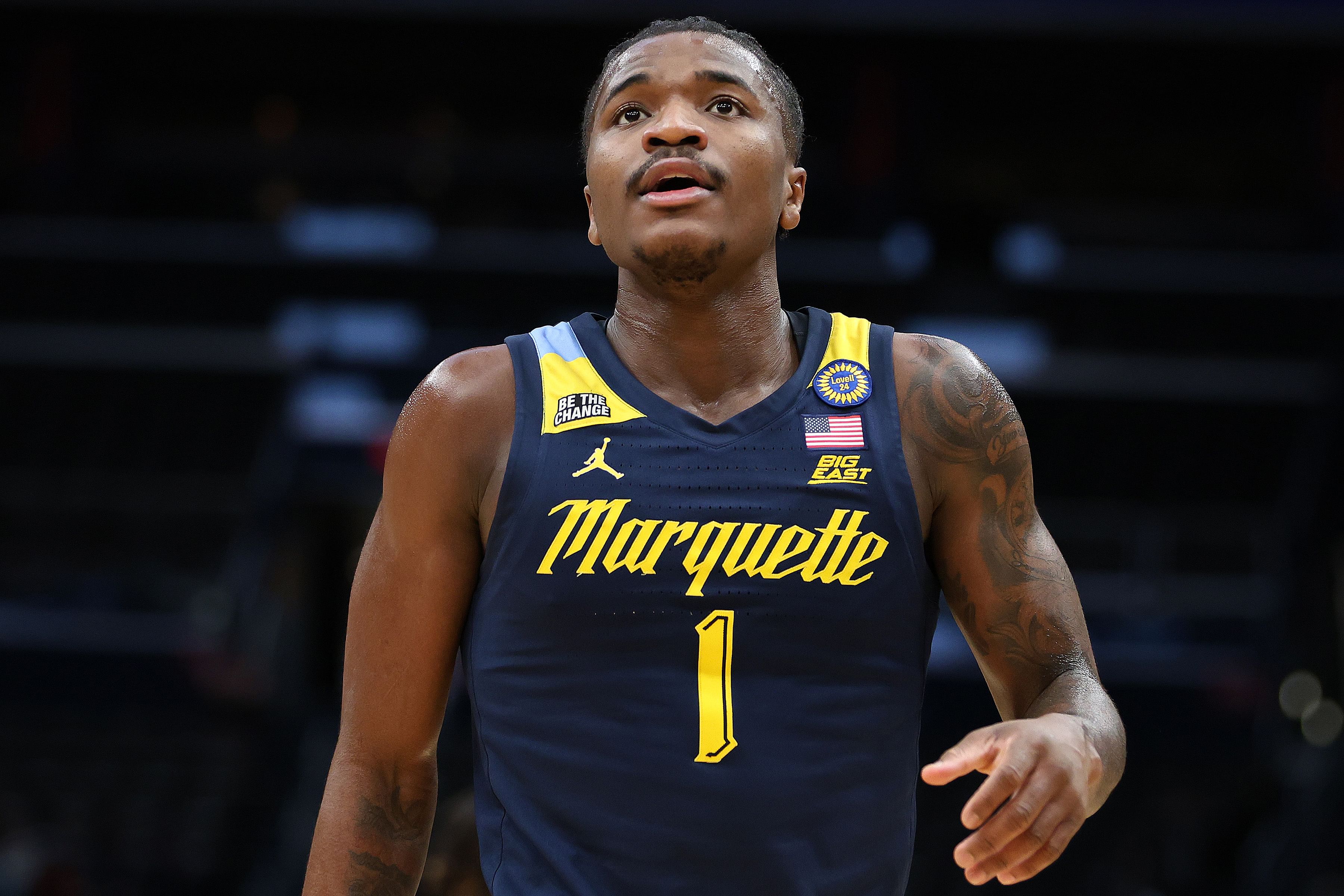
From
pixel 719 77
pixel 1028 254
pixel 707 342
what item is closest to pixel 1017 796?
pixel 707 342

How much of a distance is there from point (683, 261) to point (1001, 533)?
27.3 inches

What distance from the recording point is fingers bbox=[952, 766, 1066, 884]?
70.9 inches

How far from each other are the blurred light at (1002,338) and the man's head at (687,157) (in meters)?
9.48

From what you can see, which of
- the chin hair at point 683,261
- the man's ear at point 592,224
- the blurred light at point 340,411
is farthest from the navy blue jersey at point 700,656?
the blurred light at point 340,411

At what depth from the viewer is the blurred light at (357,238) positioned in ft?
41.5

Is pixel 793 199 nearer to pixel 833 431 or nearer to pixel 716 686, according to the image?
pixel 833 431

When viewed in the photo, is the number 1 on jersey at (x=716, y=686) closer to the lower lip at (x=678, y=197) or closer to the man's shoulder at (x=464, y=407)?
the man's shoulder at (x=464, y=407)

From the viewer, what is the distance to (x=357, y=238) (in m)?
12.9

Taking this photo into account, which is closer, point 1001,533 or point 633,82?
point 1001,533

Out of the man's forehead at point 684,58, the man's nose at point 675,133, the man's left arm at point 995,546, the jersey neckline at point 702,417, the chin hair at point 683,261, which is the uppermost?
the man's forehead at point 684,58

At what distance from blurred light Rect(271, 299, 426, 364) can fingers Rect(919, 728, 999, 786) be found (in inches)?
421

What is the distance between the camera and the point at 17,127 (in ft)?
48.9

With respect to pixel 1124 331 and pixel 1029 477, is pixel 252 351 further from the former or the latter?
pixel 1029 477

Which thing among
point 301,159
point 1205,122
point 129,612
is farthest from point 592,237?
point 1205,122
